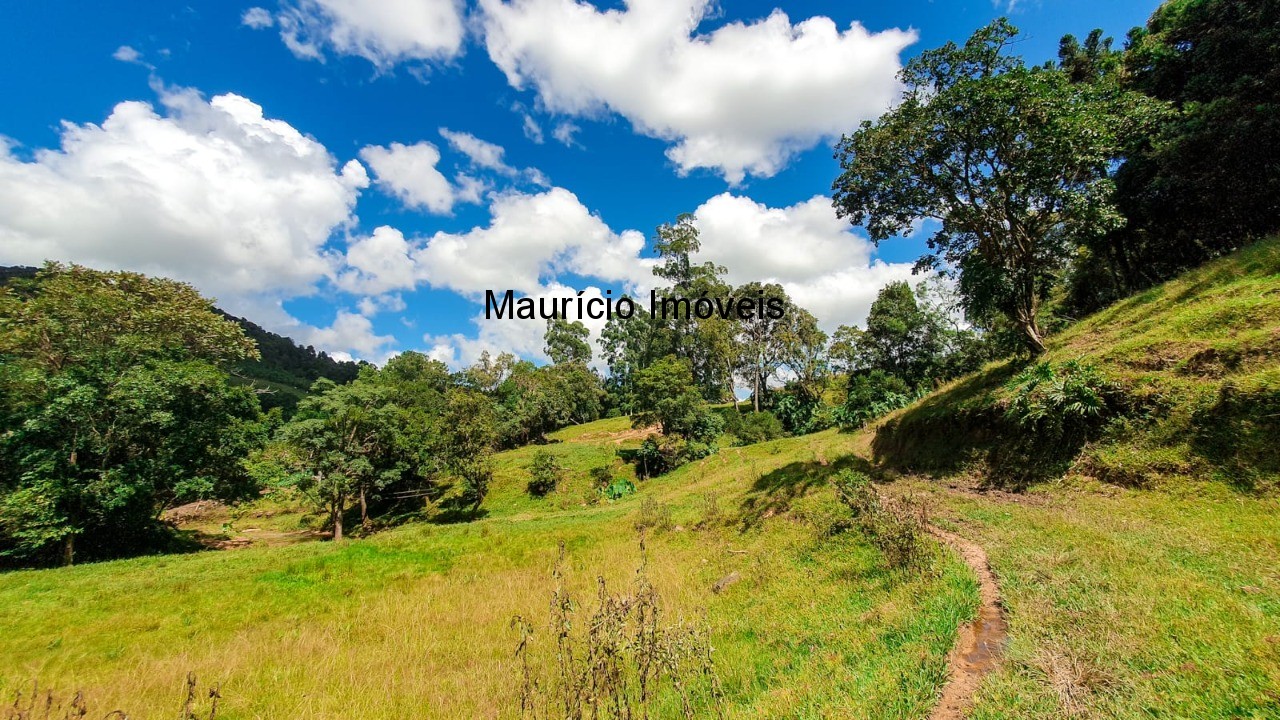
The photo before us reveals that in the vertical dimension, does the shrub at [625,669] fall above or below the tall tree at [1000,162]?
below

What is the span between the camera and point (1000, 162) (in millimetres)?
14562

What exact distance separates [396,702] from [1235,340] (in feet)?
59.5

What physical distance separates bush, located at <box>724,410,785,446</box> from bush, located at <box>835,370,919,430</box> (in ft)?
18.7

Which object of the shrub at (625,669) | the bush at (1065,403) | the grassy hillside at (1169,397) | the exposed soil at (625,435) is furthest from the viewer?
the exposed soil at (625,435)

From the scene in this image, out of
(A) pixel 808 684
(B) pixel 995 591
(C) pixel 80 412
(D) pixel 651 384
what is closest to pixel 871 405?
(D) pixel 651 384

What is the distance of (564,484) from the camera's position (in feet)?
116

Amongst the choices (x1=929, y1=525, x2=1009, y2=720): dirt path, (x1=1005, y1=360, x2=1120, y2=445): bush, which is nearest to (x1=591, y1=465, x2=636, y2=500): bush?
(x1=1005, y1=360, x2=1120, y2=445): bush

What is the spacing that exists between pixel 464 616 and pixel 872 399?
112 ft

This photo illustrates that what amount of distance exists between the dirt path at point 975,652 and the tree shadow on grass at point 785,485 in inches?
360

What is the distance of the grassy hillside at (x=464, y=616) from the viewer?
5801 millimetres

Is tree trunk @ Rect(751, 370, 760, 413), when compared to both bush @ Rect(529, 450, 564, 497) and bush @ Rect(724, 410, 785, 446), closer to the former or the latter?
bush @ Rect(724, 410, 785, 446)

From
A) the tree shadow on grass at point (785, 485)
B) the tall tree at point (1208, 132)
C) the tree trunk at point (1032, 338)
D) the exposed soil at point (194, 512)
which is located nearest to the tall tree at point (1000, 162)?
the tree trunk at point (1032, 338)

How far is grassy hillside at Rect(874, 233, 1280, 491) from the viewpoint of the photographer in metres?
8.34

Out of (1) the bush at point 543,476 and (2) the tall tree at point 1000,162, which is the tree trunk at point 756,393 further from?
(2) the tall tree at point 1000,162
